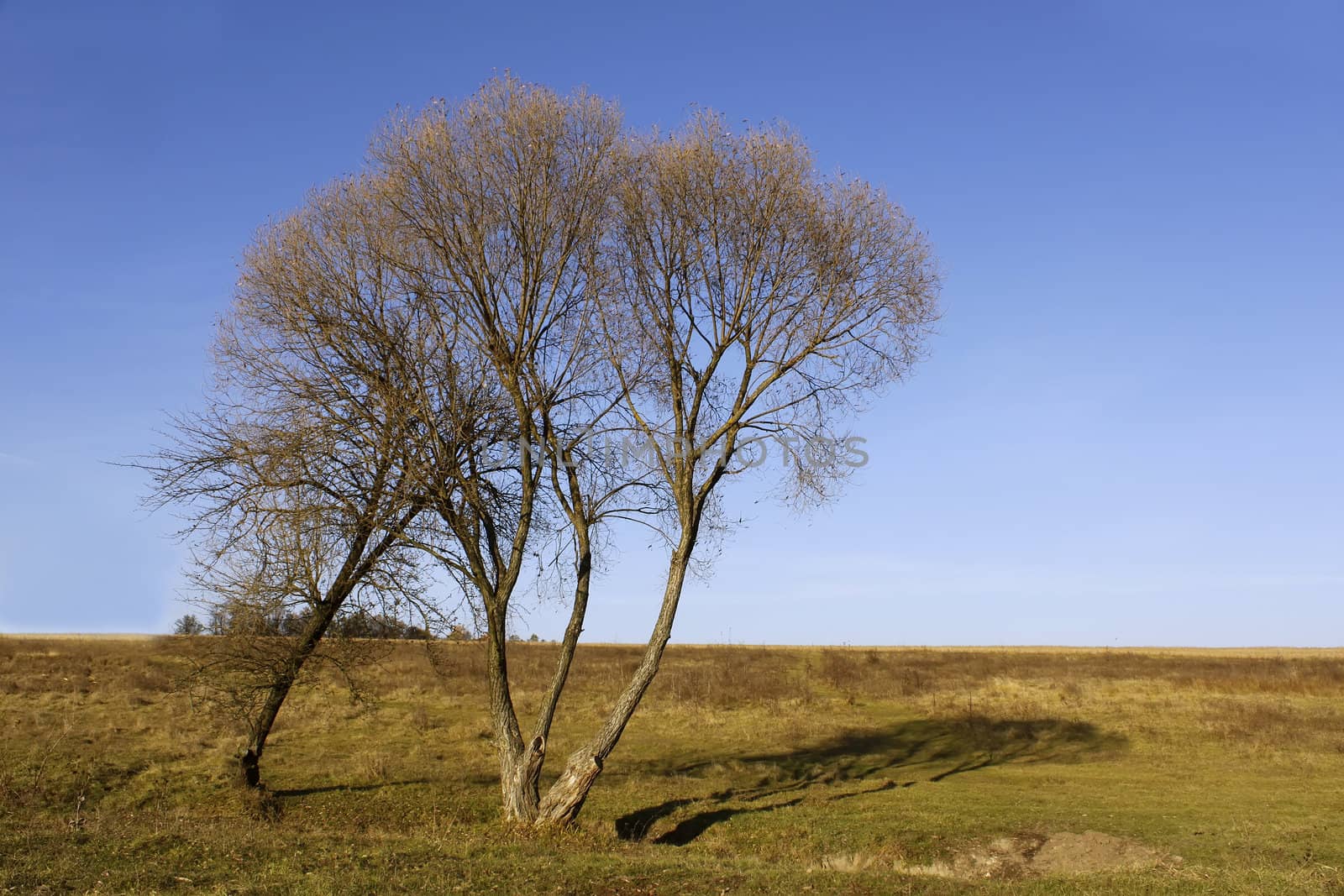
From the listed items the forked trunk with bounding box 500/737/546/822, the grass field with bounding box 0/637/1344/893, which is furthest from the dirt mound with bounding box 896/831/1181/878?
the forked trunk with bounding box 500/737/546/822

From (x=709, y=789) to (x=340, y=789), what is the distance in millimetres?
7356

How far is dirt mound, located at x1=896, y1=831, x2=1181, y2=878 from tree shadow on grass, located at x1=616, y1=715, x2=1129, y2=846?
445cm

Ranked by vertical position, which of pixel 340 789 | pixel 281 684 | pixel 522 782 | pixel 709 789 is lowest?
pixel 709 789

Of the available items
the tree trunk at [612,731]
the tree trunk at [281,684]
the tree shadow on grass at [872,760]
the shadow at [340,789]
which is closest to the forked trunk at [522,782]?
the tree trunk at [612,731]

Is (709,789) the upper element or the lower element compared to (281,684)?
lower

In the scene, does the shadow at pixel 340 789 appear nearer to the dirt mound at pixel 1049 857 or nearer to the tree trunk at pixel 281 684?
the tree trunk at pixel 281 684

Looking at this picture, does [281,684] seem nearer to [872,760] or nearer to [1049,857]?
[1049,857]

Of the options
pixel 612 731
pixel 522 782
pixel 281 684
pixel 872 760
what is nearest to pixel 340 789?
pixel 281 684

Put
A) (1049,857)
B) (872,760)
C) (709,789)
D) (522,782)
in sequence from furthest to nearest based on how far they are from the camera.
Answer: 1. (872,760)
2. (709,789)
3. (522,782)
4. (1049,857)

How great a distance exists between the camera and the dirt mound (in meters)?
12.9

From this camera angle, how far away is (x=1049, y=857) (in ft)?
45.2

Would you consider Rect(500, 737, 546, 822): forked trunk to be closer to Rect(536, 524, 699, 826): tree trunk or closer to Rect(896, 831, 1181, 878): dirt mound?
Rect(536, 524, 699, 826): tree trunk

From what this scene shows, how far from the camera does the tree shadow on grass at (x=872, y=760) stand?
17500 millimetres

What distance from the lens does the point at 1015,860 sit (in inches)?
541
